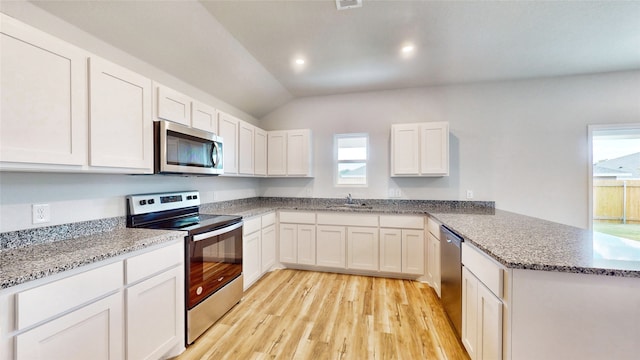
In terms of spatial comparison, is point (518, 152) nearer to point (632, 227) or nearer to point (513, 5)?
point (632, 227)

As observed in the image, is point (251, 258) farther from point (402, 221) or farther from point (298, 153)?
point (402, 221)

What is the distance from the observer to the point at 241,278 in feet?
8.28

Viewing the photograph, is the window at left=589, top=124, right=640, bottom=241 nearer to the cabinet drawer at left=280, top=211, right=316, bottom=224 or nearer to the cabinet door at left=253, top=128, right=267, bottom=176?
the cabinet drawer at left=280, top=211, right=316, bottom=224

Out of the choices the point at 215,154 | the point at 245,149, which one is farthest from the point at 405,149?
the point at 215,154

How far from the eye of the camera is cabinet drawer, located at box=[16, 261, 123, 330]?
100 centimetres

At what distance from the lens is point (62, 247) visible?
139 centimetres

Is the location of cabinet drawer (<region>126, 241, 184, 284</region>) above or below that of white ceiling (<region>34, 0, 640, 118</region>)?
below

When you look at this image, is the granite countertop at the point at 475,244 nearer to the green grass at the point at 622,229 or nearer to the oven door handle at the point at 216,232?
the oven door handle at the point at 216,232

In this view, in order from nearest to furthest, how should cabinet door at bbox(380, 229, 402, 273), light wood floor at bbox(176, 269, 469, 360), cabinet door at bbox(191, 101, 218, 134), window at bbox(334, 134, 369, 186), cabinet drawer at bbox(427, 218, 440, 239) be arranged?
1. light wood floor at bbox(176, 269, 469, 360)
2. cabinet door at bbox(191, 101, 218, 134)
3. cabinet drawer at bbox(427, 218, 440, 239)
4. cabinet door at bbox(380, 229, 402, 273)
5. window at bbox(334, 134, 369, 186)

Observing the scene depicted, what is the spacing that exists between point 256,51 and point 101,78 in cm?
151

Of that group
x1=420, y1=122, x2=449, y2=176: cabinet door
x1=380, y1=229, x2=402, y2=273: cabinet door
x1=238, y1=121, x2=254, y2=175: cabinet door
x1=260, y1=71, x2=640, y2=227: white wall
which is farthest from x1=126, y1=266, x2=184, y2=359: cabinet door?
x1=420, y1=122, x2=449, y2=176: cabinet door

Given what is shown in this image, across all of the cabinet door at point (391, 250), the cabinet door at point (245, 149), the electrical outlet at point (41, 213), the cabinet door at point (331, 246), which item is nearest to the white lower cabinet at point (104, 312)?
the electrical outlet at point (41, 213)

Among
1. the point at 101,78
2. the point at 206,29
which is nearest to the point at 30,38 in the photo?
the point at 101,78

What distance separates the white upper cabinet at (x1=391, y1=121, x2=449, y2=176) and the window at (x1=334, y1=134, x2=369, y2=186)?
22.4 inches
